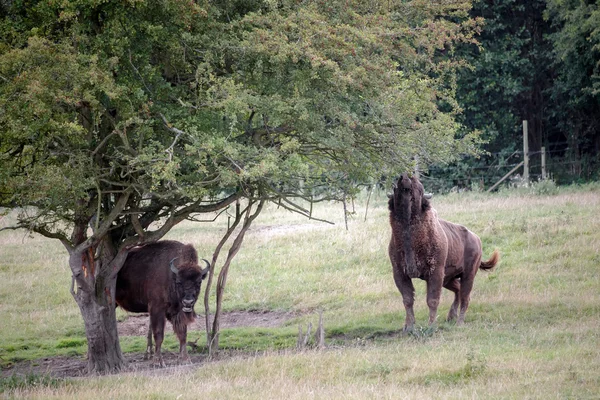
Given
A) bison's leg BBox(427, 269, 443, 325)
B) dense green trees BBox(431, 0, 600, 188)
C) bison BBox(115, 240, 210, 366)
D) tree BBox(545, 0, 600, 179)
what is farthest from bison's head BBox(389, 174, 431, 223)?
dense green trees BBox(431, 0, 600, 188)

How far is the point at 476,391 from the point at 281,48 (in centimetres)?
563

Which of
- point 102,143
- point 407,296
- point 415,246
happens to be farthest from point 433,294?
point 102,143

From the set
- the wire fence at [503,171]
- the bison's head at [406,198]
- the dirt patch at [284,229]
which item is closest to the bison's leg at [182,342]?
the bison's head at [406,198]

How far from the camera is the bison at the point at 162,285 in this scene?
15445 millimetres

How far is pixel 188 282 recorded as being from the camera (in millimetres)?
15461

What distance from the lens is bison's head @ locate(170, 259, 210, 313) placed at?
15.4 meters

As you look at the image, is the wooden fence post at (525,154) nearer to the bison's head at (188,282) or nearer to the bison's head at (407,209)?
the bison's head at (407,209)

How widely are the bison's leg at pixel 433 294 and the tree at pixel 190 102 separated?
2703 millimetres

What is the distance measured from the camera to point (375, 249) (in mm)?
23969

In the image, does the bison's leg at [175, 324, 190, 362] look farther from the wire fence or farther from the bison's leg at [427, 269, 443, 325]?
the wire fence

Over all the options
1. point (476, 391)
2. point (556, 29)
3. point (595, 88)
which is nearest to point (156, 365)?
point (476, 391)

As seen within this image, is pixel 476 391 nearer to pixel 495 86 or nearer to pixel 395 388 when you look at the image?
pixel 395 388

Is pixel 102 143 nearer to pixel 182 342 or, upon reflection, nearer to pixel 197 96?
pixel 197 96

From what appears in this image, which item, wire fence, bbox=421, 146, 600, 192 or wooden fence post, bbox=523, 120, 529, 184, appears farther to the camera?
wire fence, bbox=421, 146, 600, 192
